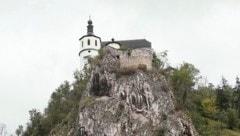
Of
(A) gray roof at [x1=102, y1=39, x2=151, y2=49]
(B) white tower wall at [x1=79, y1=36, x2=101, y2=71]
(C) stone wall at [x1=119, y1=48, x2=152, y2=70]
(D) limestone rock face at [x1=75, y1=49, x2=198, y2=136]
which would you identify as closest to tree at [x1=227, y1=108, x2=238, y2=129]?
(A) gray roof at [x1=102, y1=39, x2=151, y2=49]

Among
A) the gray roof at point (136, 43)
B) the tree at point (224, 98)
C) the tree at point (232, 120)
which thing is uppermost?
the gray roof at point (136, 43)

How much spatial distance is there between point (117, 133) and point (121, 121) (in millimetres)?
1598

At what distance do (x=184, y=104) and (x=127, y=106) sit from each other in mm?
20218

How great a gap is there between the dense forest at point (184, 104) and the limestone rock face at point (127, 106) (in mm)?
3925

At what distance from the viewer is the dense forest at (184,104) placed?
271ft

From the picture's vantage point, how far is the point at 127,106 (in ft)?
230

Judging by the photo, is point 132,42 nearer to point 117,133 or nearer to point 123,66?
point 123,66

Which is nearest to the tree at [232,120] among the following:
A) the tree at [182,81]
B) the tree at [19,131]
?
the tree at [182,81]

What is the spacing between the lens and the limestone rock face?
6819cm

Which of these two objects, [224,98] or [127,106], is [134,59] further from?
[224,98]

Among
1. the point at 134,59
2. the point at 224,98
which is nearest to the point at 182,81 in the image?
the point at 224,98

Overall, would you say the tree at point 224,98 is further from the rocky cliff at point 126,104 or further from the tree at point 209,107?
the rocky cliff at point 126,104

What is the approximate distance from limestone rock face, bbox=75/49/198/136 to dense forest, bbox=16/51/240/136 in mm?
3925

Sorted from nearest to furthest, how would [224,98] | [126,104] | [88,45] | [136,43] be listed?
[126,104] < [224,98] < [136,43] < [88,45]
